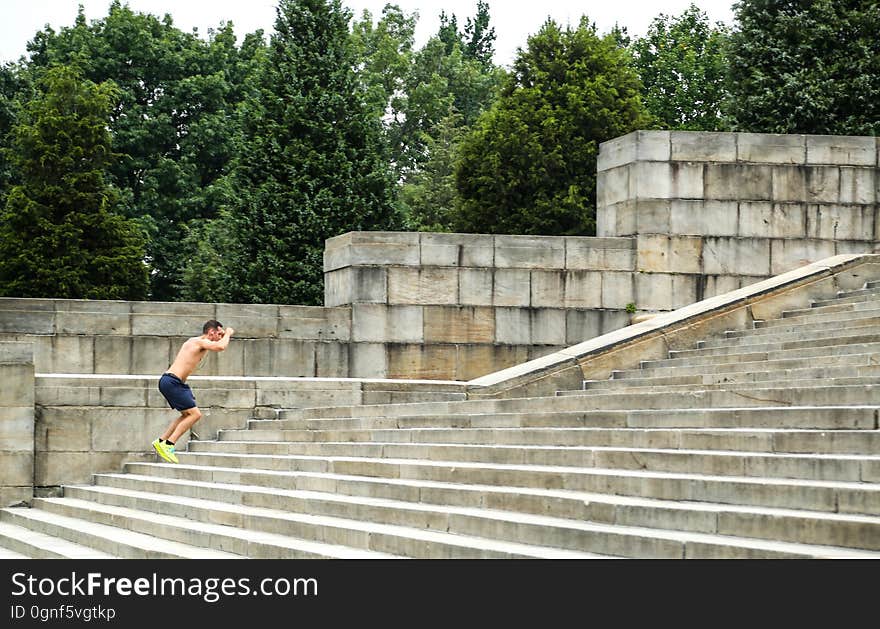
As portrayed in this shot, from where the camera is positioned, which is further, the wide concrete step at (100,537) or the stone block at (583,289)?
the stone block at (583,289)

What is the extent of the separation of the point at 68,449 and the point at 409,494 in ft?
18.9

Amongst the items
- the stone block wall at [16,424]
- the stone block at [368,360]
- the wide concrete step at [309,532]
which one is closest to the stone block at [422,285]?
the stone block at [368,360]

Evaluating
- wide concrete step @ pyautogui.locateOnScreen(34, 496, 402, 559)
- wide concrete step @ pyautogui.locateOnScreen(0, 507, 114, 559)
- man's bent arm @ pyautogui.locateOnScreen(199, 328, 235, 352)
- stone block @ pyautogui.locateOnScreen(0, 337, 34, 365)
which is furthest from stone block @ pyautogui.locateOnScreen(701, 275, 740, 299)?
wide concrete step @ pyautogui.locateOnScreen(0, 507, 114, 559)

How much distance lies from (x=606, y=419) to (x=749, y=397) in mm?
1074

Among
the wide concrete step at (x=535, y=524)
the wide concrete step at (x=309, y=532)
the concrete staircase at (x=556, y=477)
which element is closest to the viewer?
the wide concrete step at (x=535, y=524)

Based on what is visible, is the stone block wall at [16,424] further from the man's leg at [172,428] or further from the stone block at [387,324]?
the stone block at [387,324]

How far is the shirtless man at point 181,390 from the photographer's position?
1420 centimetres

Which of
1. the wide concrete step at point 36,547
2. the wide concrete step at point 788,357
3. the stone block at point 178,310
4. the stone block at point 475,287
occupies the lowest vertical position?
the wide concrete step at point 36,547

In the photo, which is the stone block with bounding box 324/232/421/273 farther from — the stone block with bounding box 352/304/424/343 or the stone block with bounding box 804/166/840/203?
the stone block with bounding box 804/166/840/203

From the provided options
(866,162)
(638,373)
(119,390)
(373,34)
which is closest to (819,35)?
(866,162)

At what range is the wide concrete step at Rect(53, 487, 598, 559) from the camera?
332 inches

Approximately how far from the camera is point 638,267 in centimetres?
1917

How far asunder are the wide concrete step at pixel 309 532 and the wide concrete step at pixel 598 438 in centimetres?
147
